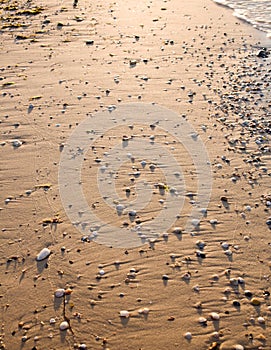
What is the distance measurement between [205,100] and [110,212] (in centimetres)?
329

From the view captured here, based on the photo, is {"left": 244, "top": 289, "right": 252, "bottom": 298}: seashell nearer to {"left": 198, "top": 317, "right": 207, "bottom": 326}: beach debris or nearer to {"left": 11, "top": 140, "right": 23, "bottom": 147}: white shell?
{"left": 198, "top": 317, "right": 207, "bottom": 326}: beach debris

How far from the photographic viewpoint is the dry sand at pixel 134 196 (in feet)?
12.8

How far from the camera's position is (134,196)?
5.43m

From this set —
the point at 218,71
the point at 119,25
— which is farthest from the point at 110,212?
the point at 119,25

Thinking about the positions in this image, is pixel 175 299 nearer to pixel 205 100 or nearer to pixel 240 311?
pixel 240 311

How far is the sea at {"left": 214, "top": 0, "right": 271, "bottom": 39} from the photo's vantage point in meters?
11.2

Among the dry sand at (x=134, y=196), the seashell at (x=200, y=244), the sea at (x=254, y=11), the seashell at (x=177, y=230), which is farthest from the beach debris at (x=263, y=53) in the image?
the seashell at (x=200, y=244)

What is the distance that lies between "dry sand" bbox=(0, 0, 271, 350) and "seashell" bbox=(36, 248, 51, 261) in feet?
0.15

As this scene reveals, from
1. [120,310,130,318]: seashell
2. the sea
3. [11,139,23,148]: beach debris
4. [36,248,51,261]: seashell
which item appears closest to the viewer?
[120,310,130,318]: seashell

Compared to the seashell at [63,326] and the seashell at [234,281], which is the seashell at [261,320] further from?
the seashell at [63,326]

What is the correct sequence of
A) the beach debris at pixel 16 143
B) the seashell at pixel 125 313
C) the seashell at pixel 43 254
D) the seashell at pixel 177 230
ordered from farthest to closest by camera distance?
the beach debris at pixel 16 143
the seashell at pixel 177 230
the seashell at pixel 43 254
the seashell at pixel 125 313

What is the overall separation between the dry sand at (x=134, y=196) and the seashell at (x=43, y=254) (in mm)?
45

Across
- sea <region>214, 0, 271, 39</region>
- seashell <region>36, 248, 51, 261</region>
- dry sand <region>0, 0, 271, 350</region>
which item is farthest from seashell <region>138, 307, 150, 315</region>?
sea <region>214, 0, 271, 39</region>

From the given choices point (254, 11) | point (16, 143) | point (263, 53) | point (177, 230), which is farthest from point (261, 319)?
point (254, 11)
